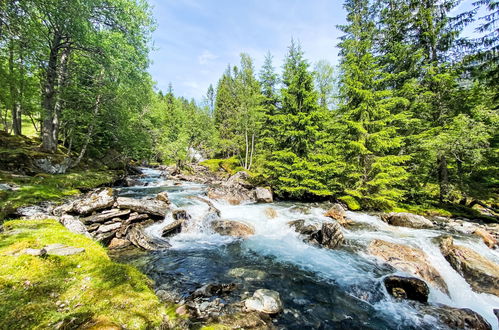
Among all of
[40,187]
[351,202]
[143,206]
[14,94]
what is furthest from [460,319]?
[14,94]

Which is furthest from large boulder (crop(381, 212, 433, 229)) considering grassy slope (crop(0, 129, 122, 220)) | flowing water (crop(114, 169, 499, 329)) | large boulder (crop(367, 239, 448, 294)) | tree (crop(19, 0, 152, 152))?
tree (crop(19, 0, 152, 152))

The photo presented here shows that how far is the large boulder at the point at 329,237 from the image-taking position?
9.47m

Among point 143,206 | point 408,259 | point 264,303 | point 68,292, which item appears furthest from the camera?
point 143,206

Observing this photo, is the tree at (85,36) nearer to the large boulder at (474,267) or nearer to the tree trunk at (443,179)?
the large boulder at (474,267)

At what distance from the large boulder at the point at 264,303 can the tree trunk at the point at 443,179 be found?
694 inches

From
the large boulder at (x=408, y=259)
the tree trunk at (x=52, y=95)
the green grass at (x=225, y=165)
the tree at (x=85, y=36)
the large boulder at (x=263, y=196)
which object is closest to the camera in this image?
the large boulder at (x=408, y=259)

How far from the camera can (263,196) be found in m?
17.5

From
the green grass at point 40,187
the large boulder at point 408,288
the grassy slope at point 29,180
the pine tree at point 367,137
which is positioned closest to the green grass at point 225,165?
the grassy slope at point 29,180

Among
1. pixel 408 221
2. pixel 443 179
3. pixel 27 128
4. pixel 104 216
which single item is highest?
pixel 27 128

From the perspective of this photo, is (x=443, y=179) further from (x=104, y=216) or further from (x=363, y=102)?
(x=104, y=216)

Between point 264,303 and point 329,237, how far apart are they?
19.3ft

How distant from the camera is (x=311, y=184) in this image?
16875 mm

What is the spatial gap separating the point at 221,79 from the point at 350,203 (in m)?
55.3

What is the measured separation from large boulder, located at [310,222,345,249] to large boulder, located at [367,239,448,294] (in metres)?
1.25
